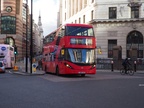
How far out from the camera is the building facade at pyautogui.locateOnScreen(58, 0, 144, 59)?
5112cm

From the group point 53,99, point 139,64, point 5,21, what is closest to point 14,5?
point 5,21

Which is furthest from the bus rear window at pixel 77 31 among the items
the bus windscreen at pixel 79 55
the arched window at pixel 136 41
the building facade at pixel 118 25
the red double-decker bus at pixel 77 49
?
the arched window at pixel 136 41

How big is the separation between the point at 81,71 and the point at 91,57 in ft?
4.45

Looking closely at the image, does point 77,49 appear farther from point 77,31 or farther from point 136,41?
point 136,41

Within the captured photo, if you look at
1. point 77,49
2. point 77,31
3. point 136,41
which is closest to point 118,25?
point 136,41

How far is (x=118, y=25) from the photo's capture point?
52.0m

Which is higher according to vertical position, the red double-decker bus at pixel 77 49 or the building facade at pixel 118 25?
the building facade at pixel 118 25

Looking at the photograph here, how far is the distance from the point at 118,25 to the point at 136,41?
4021mm

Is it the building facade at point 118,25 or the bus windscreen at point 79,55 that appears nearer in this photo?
the bus windscreen at point 79,55

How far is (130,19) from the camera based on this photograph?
167ft

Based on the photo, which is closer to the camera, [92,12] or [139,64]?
[139,64]

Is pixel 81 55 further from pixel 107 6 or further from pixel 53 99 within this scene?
pixel 107 6

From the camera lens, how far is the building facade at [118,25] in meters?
51.1

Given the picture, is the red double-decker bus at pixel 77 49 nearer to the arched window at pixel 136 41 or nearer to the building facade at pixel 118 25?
the building facade at pixel 118 25
